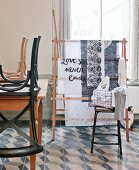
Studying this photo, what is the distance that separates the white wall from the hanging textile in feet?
3.37

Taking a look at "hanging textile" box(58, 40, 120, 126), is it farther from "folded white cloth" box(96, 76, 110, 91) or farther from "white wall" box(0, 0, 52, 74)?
"white wall" box(0, 0, 52, 74)

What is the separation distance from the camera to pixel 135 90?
507 cm

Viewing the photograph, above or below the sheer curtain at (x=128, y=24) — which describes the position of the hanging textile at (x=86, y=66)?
below

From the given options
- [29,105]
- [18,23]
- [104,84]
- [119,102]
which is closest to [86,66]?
[104,84]

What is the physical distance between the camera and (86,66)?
4.22 meters

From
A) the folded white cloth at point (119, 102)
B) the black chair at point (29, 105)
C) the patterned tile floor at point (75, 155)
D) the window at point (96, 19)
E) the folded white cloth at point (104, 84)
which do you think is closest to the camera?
the black chair at point (29, 105)

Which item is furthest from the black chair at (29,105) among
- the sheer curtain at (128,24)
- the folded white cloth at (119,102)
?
the sheer curtain at (128,24)

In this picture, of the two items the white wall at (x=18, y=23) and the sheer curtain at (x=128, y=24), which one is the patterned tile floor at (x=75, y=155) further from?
the white wall at (x=18, y=23)

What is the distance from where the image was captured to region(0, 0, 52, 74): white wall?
5.01m

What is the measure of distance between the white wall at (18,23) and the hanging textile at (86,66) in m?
1.03

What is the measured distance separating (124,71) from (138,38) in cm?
113

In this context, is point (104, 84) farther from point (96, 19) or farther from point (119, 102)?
point (96, 19)

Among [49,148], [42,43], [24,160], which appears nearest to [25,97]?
[24,160]

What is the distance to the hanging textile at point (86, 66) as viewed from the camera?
166 inches
